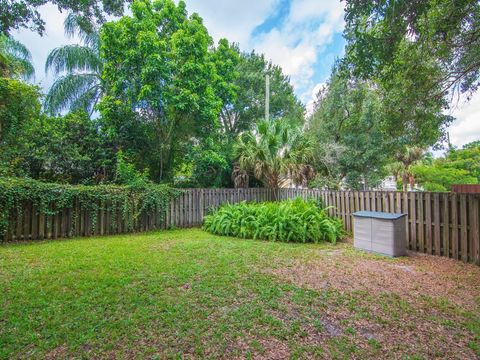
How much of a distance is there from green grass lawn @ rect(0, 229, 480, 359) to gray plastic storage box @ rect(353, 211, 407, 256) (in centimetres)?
47

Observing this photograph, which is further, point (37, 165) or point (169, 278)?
point (37, 165)

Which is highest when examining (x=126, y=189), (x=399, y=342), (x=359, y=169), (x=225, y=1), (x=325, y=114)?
(x=225, y=1)

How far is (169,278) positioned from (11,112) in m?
7.43

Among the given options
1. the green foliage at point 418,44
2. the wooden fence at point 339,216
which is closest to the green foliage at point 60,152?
the wooden fence at point 339,216

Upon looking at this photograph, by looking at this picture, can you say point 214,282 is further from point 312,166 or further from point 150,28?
point 150,28

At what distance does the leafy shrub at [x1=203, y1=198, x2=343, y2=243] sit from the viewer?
20.1 feet

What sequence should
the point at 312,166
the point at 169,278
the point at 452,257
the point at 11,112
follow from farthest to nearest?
the point at 312,166 < the point at 11,112 < the point at 452,257 < the point at 169,278

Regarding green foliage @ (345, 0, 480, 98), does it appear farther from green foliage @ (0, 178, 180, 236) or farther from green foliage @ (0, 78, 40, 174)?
green foliage @ (0, 78, 40, 174)

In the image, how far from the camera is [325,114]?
39.2 ft

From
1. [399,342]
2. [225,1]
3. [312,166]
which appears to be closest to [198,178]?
[312,166]

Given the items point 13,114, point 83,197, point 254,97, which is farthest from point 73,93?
point 254,97

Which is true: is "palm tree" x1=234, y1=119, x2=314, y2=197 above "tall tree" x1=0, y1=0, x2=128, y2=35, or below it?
below

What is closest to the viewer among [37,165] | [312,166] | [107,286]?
[107,286]

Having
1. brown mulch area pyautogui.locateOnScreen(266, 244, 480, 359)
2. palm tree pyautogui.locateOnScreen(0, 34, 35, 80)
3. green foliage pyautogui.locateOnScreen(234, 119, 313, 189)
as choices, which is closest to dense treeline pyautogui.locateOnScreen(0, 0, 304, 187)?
palm tree pyautogui.locateOnScreen(0, 34, 35, 80)
